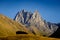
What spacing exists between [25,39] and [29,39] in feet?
8.32

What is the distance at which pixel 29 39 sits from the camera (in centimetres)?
11275

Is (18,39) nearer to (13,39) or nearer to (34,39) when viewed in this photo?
(13,39)

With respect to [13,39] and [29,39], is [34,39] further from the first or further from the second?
[13,39]

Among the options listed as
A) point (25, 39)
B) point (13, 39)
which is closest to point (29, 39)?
point (25, 39)

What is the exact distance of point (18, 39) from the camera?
363 ft

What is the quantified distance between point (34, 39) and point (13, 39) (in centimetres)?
1379

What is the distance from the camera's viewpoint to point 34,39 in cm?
11644

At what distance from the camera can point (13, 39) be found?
4434 inches

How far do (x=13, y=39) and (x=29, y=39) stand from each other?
32.9 ft

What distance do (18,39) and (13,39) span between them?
387 centimetres

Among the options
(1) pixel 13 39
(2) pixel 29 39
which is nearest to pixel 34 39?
(2) pixel 29 39

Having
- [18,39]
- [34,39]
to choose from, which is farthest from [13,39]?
[34,39]

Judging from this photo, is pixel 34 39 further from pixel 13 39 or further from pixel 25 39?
pixel 13 39
